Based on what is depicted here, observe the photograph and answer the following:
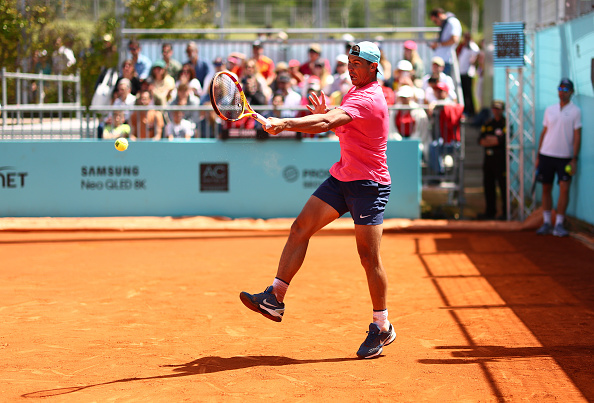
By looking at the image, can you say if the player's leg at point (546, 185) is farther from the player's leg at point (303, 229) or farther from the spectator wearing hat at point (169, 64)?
the spectator wearing hat at point (169, 64)

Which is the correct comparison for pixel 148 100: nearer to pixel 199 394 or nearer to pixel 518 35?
pixel 518 35

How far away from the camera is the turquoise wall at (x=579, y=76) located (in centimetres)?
1255

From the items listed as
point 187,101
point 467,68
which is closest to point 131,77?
point 187,101

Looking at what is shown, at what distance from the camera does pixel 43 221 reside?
1363 cm

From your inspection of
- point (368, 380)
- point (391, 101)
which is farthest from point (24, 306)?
point (391, 101)

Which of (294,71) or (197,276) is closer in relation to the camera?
(197,276)

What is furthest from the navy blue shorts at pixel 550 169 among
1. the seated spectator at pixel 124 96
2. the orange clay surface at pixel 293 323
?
the seated spectator at pixel 124 96

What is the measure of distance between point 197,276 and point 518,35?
6.95m

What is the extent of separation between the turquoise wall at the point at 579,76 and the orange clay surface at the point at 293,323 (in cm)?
164

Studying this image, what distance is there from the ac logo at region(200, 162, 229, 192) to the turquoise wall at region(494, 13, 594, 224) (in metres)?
6.16

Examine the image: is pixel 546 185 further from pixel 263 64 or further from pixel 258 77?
pixel 263 64

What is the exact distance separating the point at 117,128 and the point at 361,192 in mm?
9155

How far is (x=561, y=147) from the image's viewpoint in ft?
39.9

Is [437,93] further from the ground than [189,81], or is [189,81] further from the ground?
[189,81]
